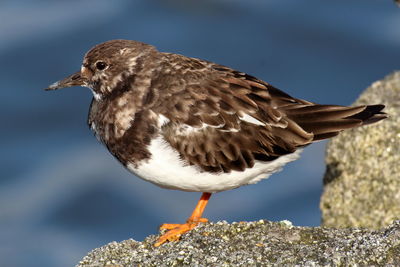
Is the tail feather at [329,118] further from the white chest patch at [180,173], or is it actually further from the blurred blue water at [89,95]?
the blurred blue water at [89,95]

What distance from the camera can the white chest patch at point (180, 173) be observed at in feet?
21.4

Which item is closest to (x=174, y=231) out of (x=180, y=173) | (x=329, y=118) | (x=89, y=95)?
(x=180, y=173)

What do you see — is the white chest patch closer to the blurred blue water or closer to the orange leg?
the orange leg

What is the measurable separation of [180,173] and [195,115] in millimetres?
489

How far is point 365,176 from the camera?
8.19 metres

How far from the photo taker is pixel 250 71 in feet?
44.6

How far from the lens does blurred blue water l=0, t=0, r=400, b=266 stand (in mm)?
12117

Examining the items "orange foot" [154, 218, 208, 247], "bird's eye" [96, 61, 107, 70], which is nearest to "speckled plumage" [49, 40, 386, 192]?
"bird's eye" [96, 61, 107, 70]

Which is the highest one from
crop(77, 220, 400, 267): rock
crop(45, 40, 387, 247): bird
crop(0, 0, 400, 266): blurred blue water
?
crop(0, 0, 400, 266): blurred blue water

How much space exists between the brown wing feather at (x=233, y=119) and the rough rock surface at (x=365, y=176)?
110 cm

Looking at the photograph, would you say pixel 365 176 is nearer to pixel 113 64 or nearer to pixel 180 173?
pixel 180 173

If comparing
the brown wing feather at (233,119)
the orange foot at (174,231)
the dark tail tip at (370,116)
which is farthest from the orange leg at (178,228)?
the dark tail tip at (370,116)

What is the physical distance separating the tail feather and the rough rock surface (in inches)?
42.8

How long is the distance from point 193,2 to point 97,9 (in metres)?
1.87
